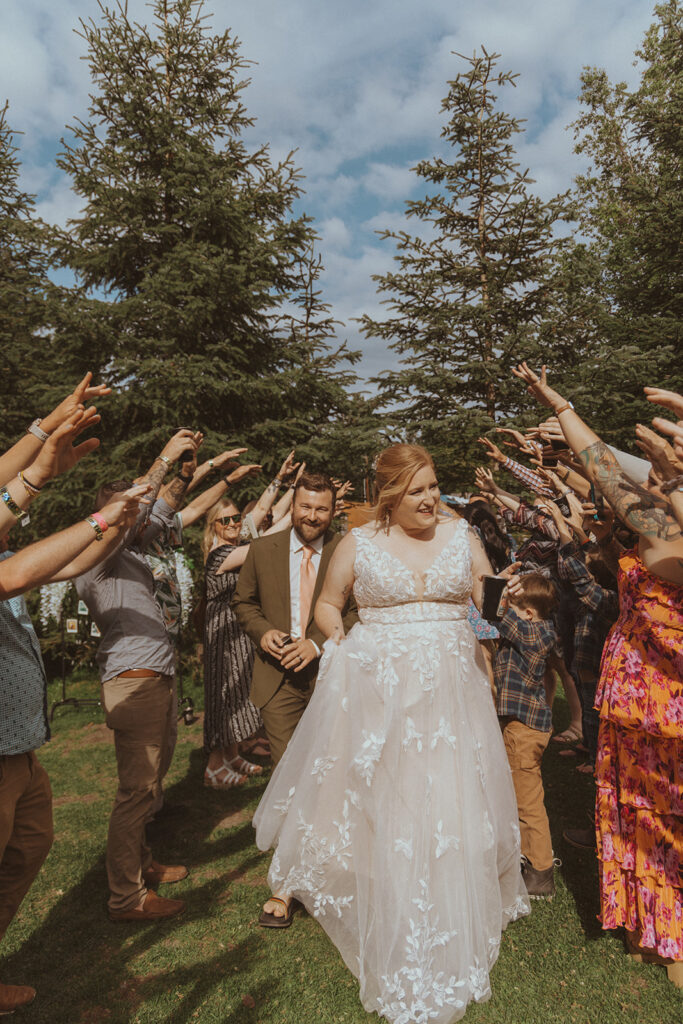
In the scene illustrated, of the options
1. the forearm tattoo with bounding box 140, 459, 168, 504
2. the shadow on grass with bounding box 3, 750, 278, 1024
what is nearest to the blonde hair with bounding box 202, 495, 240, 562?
the forearm tattoo with bounding box 140, 459, 168, 504

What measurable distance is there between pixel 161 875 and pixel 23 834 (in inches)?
65.8

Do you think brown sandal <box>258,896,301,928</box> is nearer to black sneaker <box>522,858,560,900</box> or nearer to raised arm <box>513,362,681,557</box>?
black sneaker <box>522,858,560,900</box>

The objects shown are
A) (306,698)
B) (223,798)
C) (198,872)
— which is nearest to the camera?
(306,698)

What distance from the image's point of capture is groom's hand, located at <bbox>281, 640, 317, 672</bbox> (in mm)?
3752

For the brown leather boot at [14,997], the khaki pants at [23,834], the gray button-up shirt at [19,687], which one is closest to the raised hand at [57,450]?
the gray button-up shirt at [19,687]

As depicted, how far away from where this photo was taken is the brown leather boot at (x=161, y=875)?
4.16 m

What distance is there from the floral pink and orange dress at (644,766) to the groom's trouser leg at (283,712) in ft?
5.99

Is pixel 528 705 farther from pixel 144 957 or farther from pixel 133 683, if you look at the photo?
pixel 144 957

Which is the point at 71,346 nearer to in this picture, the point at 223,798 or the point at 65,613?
the point at 65,613

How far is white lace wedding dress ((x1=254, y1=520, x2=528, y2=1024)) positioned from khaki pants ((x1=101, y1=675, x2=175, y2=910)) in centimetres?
103

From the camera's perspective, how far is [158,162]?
33.2 feet

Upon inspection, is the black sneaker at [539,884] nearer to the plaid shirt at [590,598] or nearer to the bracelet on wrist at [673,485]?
the plaid shirt at [590,598]

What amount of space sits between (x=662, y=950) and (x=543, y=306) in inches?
367

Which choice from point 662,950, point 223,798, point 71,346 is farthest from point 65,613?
point 662,950
